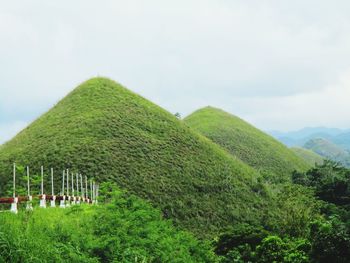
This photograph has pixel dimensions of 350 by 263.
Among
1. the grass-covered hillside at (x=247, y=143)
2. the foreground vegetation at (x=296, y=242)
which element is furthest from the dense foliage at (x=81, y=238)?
the grass-covered hillside at (x=247, y=143)

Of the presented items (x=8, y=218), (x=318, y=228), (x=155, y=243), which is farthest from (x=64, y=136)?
(x=8, y=218)

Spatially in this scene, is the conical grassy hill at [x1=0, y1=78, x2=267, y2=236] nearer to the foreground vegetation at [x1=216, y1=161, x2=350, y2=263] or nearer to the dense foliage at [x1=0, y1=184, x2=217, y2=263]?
the foreground vegetation at [x1=216, y1=161, x2=350, y2=263]

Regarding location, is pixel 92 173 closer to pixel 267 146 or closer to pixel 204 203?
pixel 204 203

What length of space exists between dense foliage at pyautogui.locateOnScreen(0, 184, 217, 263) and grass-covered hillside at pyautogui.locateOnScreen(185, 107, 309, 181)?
56771mm

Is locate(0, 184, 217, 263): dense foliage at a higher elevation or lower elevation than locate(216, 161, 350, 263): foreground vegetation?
higher

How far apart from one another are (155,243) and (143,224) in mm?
2871

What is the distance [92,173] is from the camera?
4994 centimetres

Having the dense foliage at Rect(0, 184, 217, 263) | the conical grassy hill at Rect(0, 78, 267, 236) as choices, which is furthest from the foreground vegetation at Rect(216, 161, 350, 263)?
the dense foliage at Rect(0, 184, 217, 263)

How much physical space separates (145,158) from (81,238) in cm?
4362

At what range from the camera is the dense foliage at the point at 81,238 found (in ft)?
33.3

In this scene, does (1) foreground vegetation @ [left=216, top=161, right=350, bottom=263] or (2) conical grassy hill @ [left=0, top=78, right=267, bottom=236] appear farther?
(2) conical grassy hill @ [left=0, top=78, right=267, bottom=236]

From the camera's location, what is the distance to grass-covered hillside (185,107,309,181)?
87.1 meters

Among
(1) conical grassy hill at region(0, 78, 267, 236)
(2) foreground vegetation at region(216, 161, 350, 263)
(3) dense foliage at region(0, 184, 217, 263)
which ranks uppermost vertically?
(1) conical grassy hill at region(0, 78, 267, 236)

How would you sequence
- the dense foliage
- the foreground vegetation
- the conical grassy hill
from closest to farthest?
the dense foliage, the foreground vegetation, the conical grassy hill
